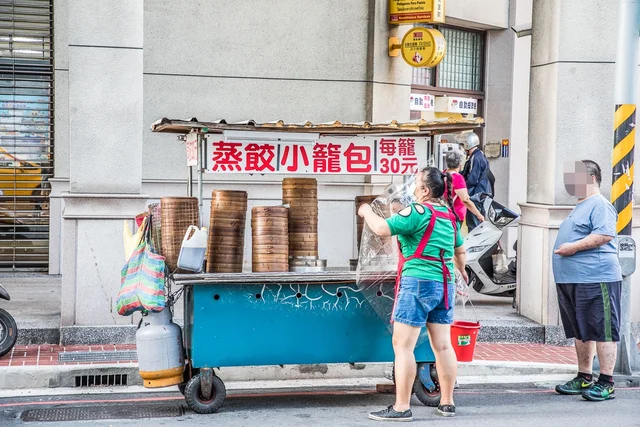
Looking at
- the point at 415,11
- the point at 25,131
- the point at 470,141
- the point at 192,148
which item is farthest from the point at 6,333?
the point at 415,11

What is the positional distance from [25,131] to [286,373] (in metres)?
6.25

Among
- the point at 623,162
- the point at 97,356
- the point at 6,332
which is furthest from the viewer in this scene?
the point at 623,162

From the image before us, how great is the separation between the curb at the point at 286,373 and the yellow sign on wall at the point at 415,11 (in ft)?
18.1

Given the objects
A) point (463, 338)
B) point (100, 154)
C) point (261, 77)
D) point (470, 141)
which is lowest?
point (463, 338)

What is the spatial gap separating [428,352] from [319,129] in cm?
195

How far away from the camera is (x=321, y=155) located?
26.0 ft

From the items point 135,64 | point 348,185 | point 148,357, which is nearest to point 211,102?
point 348,185

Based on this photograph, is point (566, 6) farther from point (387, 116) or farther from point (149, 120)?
point (149, 120)

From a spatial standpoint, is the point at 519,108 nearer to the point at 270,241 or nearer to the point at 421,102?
the point at 421,102

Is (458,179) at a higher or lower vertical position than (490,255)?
higher

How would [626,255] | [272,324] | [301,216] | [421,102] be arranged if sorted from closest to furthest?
[272,324] < [301,216] < [626,255] < [421,102]

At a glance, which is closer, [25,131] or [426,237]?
[426,237]

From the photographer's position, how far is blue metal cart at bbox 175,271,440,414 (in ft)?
22.9

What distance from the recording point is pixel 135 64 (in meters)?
8.95
